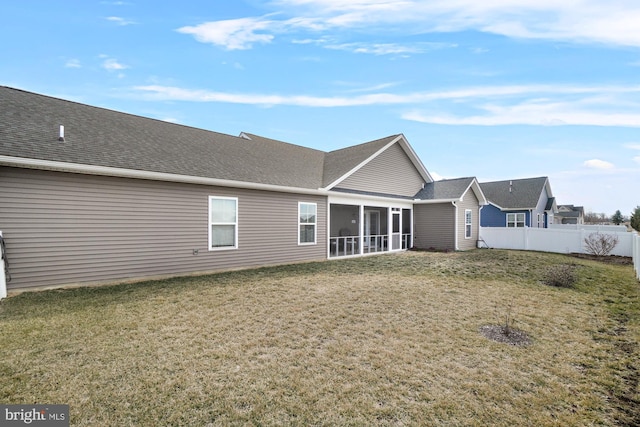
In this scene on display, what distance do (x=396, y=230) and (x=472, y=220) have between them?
16.4 feet

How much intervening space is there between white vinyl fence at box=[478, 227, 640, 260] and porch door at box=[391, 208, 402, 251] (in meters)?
5.61

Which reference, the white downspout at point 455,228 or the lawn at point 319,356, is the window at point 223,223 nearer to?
the lawn at point 319,356

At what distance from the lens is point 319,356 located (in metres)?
3.66

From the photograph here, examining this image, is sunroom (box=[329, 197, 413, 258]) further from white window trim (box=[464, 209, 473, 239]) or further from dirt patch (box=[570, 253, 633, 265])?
dirt patch (box=[570, 253, 633, 265])

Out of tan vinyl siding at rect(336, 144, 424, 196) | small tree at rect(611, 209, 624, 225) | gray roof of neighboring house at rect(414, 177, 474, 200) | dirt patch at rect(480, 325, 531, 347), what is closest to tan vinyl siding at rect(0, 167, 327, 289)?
tan vinyl siding at rect(336, 144, 424, 196)

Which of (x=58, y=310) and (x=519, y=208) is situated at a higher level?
(x=519, y=208)

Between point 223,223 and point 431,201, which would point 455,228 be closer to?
point 431,201

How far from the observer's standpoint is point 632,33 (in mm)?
7633

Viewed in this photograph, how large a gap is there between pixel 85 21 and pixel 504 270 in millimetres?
15466

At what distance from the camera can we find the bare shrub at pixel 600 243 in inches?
538

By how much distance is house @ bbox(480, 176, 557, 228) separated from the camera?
24438 mm

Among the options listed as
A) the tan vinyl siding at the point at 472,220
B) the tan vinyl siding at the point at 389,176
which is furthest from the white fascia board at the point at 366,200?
the tan vinyl siding at the point at 472,220

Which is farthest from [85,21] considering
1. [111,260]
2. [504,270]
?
[504,270]

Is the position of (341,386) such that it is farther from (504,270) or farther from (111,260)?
(504,270)
